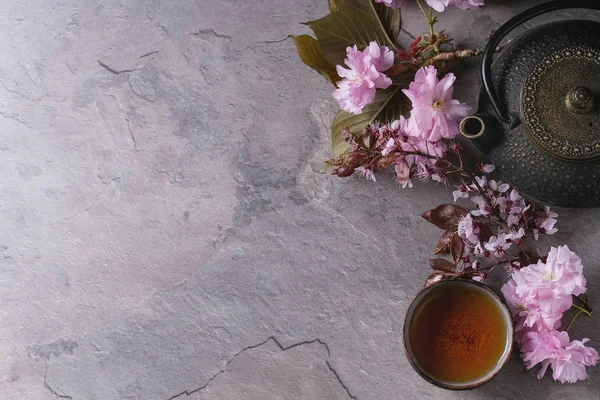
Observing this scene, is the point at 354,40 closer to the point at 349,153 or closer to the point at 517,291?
the point at 349,153

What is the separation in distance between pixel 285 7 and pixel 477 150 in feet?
1.51

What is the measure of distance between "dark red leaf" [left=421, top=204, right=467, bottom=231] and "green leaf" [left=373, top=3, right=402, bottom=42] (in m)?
0.33

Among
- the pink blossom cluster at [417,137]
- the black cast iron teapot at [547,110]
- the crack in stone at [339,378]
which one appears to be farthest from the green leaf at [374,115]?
the crack in stone at [339,378]

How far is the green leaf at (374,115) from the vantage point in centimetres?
115

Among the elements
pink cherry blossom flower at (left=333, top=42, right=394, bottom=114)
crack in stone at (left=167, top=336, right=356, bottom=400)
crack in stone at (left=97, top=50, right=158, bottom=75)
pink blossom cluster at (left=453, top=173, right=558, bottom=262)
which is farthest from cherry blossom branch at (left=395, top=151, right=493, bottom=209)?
crack in stone at (left=97, top=50, right=158, bottom=75)

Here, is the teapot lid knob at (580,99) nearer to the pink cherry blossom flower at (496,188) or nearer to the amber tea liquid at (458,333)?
the pink cherry blossom flower at (496,188)

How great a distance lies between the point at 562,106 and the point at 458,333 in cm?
42

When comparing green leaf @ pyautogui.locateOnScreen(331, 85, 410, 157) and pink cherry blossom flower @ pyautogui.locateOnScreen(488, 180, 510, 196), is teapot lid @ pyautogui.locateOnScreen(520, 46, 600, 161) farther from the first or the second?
green leaf @ pyautogui.locateOnScreen(331, 85, 410, 157)

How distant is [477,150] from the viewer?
1170mm

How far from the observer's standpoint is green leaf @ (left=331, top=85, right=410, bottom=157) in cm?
115

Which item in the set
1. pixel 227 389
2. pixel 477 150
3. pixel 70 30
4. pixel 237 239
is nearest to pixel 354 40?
pixel 477 150

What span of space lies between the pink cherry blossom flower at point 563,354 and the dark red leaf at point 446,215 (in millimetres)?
232

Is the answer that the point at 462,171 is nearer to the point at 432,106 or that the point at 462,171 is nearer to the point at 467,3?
the point at 432,106

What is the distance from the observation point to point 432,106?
1.07 m
